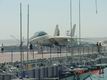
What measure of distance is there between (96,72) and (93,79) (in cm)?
346

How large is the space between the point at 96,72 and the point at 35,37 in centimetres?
7582

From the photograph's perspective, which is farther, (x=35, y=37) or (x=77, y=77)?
(x=35, y=37)

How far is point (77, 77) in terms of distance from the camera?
2862cm

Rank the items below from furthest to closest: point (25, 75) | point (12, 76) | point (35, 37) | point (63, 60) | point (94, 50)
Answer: point (35, 37) < point (94, 50) < point (63, 60) < point (25, 75) < point (12, 76)

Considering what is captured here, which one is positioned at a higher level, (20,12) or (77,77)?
(20,12)

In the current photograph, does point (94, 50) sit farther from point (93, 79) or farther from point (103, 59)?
point (93, 79)

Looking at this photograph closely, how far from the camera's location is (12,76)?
81.4ft

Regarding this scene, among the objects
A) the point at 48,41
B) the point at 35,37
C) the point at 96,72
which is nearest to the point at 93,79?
the point at 96,72

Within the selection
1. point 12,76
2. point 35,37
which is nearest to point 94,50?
point 12,76

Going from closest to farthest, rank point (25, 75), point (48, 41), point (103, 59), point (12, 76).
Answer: point (12, 76) → point (25, 75) → point (103, 59) → point (48, 41)

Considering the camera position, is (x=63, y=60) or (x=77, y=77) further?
(x=63, y=60)

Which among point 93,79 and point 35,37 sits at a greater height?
point 35,37

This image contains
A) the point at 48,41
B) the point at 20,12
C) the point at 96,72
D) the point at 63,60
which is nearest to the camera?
the point at 20,12

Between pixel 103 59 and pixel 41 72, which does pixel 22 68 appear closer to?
pixel 41 72
